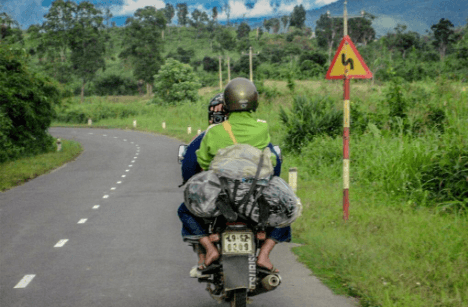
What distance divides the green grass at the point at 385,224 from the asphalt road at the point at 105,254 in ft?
1.30

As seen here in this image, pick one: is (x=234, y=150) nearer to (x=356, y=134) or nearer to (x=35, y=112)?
(x=356, y=134)

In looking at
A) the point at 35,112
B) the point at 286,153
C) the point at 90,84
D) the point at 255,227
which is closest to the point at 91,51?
the point at 90,84

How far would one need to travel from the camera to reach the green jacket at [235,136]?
3980 mm

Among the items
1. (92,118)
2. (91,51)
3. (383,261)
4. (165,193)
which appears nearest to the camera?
(383,261)

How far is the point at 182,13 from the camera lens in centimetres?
16638

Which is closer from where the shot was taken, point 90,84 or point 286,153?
point 286,153

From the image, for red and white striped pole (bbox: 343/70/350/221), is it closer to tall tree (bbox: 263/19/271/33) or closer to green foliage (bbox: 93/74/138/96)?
green foliage (bbox: 93/74/138/96)

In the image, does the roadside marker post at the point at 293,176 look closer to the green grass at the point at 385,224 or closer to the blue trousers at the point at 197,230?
the green grass at the point at 385,224

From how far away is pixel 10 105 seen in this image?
21047 millimetres

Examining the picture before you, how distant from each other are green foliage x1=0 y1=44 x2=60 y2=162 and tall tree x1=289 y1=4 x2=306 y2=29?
13269 centimetres

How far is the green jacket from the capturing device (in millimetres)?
3980

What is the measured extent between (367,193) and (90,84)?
276 ft

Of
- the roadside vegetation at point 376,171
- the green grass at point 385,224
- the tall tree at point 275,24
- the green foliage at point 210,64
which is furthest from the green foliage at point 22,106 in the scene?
the tall tree at point 275,24

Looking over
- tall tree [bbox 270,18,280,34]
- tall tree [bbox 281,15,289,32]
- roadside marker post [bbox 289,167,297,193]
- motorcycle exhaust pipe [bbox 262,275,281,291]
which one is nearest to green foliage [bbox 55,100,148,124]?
roadside marker post [bbox 289,167,297,193]
